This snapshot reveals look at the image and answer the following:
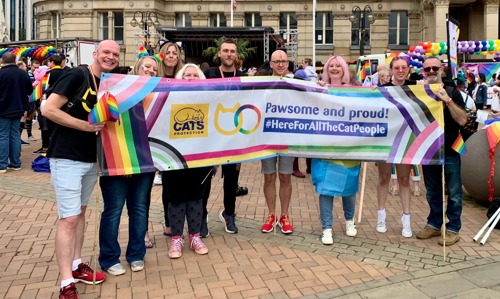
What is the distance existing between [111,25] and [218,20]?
896 centimetres

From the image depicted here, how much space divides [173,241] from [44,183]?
4.95m

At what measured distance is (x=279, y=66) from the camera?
599 centimetres

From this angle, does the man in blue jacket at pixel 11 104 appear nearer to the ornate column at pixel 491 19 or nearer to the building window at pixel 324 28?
the building window at pixel 324 28

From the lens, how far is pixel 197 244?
17.7 feet

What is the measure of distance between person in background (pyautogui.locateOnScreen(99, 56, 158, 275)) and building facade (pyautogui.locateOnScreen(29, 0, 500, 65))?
35349 mm

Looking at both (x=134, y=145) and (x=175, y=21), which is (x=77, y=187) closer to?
(x=134, y=145)

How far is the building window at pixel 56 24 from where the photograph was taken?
138ft

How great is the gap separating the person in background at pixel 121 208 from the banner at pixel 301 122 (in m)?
0.44

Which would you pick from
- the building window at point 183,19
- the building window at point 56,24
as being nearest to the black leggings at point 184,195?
the building window at point 183,19

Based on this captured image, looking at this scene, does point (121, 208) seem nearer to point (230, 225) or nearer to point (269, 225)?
point (230, 225)

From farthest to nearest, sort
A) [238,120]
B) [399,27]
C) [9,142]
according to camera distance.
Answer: [399,27], [9,142], [238,120]

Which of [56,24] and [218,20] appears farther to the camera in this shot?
[56,24]

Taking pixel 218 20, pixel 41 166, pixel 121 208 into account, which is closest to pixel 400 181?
pixel 121 208

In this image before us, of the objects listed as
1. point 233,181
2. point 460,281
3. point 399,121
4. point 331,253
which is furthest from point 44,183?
point 460,281
